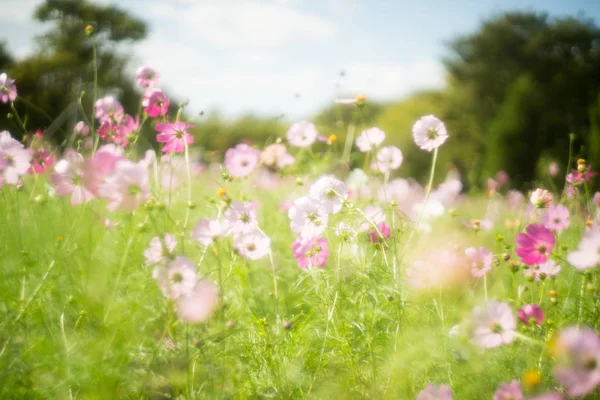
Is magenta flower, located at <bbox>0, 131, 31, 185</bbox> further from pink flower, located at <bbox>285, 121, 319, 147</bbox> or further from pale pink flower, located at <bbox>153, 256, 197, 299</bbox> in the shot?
pink flower, located at <bbox>285, 121, 319, 147</bbox>

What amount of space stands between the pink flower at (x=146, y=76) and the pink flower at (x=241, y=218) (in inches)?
29.8

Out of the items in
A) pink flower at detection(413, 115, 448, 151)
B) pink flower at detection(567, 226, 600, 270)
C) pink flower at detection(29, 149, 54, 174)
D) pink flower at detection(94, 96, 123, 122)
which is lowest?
pink flower at detection(29, 149, 54, 174)

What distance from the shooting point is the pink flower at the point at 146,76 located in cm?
164

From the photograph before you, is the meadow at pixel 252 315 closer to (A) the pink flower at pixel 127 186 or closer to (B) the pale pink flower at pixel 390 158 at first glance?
(A) the pink flower at pixel 127 186

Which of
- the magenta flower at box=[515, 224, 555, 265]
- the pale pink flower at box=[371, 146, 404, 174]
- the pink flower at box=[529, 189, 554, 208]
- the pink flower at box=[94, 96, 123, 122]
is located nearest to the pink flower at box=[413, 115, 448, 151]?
the pale pink flower at box=[371, 146, 404, 174]

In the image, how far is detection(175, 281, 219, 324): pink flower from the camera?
0.95 meters

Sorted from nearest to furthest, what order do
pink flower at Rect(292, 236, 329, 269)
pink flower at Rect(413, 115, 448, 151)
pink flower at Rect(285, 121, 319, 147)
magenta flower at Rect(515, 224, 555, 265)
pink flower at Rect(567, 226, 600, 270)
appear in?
1. pink flower at Rect(567, 226, 600, 270)
2. magenta flower at Rect(515, 224, 555, 265)
3. pink flower at Rect(292, 236, 329, 269)
4. pink flower at Rect(413, 115, 448, 151)
5. pink flower at Rect(285, 121, 319, 147)

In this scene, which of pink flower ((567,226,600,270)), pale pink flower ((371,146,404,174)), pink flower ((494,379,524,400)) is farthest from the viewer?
pale pink flower ((371,146,404,174))

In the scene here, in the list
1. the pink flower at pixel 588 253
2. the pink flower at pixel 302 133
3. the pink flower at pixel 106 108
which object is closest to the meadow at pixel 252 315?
the pink flower at pixel 588 253

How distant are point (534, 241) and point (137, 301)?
4.00 ft

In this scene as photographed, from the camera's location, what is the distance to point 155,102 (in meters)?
1.51

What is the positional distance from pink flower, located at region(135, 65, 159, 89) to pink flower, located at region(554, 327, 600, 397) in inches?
63.1

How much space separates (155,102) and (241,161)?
454 mm

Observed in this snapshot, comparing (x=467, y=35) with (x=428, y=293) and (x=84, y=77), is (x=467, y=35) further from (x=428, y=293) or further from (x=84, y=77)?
(x=428, y=293)
